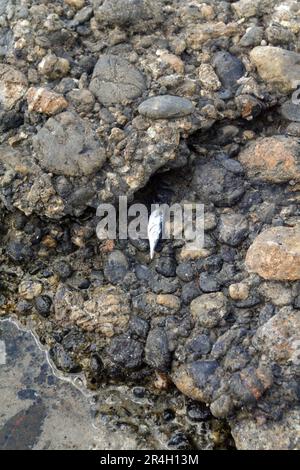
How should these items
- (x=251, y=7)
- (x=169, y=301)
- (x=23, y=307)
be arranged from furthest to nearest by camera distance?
(x=251, y=7), (x=23, y=307), (x=169, y=301)

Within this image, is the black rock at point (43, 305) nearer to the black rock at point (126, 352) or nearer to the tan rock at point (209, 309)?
the black rock at point (126, 352)

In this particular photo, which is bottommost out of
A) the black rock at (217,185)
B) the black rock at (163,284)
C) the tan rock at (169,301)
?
the tan rock at (169,301)

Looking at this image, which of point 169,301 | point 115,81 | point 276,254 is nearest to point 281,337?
point 276,254

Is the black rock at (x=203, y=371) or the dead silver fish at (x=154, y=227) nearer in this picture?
the black rock at (x=203, y=371)

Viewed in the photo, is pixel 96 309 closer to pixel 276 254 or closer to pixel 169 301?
pixel 169 301

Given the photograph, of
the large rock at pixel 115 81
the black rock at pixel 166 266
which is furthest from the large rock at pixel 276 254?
the large rock at pixel 115 81

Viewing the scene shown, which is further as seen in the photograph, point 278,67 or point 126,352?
point 278,67

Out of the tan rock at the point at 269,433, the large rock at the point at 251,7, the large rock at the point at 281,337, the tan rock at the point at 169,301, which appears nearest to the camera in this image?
the tan rock at the point at 269,433
